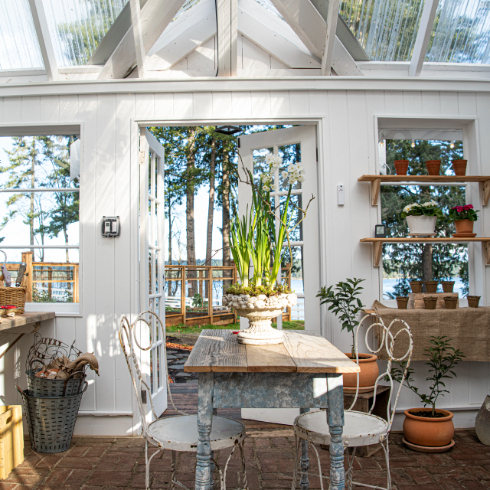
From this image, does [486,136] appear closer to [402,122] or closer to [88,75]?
[402,122]

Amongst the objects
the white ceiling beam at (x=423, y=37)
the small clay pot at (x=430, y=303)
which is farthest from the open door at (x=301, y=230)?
the white ceiling beam at (x=423, y=37)

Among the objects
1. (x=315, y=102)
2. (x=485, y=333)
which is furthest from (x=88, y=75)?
(x=485, y=333)

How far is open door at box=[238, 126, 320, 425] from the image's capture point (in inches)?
142

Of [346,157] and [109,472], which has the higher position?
[346,157]

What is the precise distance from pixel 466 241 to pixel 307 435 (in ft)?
7.02

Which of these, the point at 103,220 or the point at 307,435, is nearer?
the point at 307,435

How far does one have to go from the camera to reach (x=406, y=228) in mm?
3664

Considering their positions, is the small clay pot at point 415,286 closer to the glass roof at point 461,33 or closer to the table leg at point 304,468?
the table leg at point 304,468

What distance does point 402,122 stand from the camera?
3.67 m

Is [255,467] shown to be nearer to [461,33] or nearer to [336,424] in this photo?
[336,424]

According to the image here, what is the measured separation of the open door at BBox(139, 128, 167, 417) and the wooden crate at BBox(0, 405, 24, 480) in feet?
3.08

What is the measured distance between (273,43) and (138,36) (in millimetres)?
1068

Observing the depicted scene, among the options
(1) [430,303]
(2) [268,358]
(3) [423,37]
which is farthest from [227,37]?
(2) [268,358]

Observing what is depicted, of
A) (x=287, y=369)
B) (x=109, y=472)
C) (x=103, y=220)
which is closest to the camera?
(x=287, y=369)
